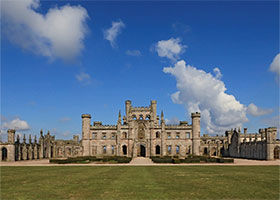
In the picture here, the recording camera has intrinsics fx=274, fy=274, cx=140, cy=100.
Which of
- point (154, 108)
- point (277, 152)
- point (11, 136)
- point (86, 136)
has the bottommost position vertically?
point (277, 152)

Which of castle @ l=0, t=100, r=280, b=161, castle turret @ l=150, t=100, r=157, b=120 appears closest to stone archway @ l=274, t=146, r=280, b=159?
castle @ l=0, t=100, r=280, b=161

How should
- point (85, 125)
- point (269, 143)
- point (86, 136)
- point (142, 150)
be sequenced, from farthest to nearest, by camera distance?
point (142, 150) < point (86, 136) < point (85, 125) < point (269, 143)

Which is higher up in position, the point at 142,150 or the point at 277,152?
the point at 277,152

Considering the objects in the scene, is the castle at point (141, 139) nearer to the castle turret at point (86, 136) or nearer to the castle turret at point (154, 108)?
the castle turret at point (86, 136)

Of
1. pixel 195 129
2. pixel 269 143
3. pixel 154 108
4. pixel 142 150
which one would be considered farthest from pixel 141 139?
pixel 269 143

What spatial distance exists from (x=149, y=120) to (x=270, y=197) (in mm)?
59795

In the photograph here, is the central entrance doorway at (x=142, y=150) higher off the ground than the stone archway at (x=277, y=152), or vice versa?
the stone archway at (x=277, y=152)

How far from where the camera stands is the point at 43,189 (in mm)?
16078

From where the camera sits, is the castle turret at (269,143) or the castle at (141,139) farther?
the castle at (141,139)

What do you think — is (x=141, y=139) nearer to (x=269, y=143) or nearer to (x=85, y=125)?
(x=85, y=125)

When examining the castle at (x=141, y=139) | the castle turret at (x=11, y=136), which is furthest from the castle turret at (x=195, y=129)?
the castle turret at (x=11, y=136)

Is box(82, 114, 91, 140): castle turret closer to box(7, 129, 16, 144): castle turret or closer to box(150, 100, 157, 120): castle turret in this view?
box(150, 100, 157, 120): castle turret

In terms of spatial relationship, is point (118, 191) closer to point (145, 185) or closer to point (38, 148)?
point (145, 185)

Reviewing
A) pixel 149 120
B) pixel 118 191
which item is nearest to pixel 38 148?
pixel 149 120
